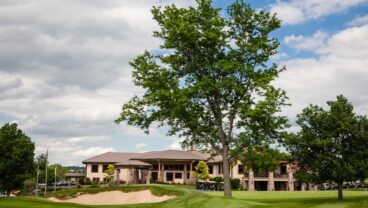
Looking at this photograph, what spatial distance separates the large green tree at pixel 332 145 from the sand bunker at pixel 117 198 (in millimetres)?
12568

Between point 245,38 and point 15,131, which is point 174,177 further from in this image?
point 245,38

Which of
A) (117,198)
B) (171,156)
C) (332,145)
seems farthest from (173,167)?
(332,145)

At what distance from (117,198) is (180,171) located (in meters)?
53.3

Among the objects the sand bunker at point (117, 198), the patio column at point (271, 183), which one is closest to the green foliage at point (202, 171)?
the patio column at point (271, 183)

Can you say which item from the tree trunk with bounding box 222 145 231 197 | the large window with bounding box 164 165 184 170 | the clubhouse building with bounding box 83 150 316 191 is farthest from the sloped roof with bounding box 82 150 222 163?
the tree trunk with bounding box 222 145 231 197

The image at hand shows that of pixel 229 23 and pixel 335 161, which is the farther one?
pixel 229 23

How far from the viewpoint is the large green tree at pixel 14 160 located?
174 feet

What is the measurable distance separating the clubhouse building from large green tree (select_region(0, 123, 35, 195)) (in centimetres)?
1971

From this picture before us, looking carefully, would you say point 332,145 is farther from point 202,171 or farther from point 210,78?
point 202,171

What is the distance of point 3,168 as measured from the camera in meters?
52.0

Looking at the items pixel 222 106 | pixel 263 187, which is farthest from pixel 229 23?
pixel 263 187

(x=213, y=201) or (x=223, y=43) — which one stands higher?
(x=223, y=43)

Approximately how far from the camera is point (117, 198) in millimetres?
37719

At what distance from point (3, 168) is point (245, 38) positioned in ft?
109
